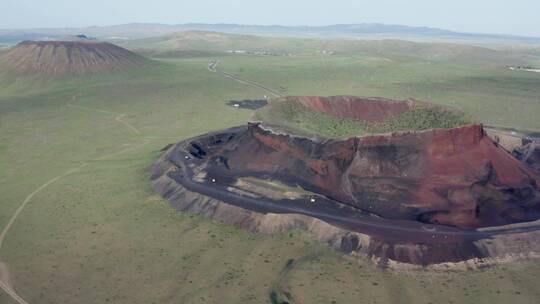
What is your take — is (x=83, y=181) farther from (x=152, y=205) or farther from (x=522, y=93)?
(x=522, y=93)

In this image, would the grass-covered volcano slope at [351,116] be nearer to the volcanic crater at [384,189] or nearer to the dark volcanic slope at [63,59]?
the volcanic crater at [384,189]

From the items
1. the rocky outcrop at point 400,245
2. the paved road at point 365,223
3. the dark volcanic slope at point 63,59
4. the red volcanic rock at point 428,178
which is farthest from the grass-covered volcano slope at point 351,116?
the dark volcanic slope at point 63,59

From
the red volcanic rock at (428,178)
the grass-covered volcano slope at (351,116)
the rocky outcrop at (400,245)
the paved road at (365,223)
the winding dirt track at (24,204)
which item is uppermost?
the grass-covered volcano slope at (351,116)

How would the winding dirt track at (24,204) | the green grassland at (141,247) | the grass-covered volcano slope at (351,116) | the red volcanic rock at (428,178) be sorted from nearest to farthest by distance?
the green grassland at (141,247), the winding dirt track at (24,204), the red volcanic rock at (428,178), the grass-covered volcano slope at (351,116)

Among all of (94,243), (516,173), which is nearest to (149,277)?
(94,243)

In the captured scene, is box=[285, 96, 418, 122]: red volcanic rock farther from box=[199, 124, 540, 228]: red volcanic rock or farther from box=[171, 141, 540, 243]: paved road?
box=[171, 141, 540, 243]: paved road
